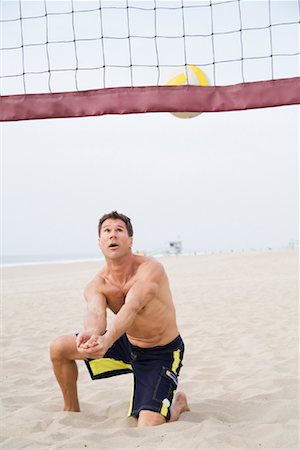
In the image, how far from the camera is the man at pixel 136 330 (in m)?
2.89

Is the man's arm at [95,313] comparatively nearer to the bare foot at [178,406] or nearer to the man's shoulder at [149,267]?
the man's shoulder at [149,267]

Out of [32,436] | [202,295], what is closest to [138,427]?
[32,436]

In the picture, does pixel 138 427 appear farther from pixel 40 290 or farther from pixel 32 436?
pixel 40 290

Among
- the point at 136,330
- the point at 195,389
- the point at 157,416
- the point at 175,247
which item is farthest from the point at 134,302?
the point at 175,247

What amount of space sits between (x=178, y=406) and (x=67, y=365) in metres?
0.64

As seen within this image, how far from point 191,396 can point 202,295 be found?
5.83 m

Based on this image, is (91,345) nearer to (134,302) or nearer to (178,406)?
(134,302)

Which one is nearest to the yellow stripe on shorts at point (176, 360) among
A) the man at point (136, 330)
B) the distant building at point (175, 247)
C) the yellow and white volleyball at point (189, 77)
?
the man at point (136, 330)

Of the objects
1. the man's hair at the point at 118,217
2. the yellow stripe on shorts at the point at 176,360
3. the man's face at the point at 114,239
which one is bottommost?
the yellow stripe on shorts at the point at 176,360

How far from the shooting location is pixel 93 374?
3273 millimetres

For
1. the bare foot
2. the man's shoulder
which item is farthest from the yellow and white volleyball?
the bare foot

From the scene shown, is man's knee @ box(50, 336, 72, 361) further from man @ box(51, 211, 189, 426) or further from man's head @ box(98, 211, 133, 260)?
man's head @ box(98, 211, 133, 260)

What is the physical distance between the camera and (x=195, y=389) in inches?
149

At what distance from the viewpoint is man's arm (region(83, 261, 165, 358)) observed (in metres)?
2.55
